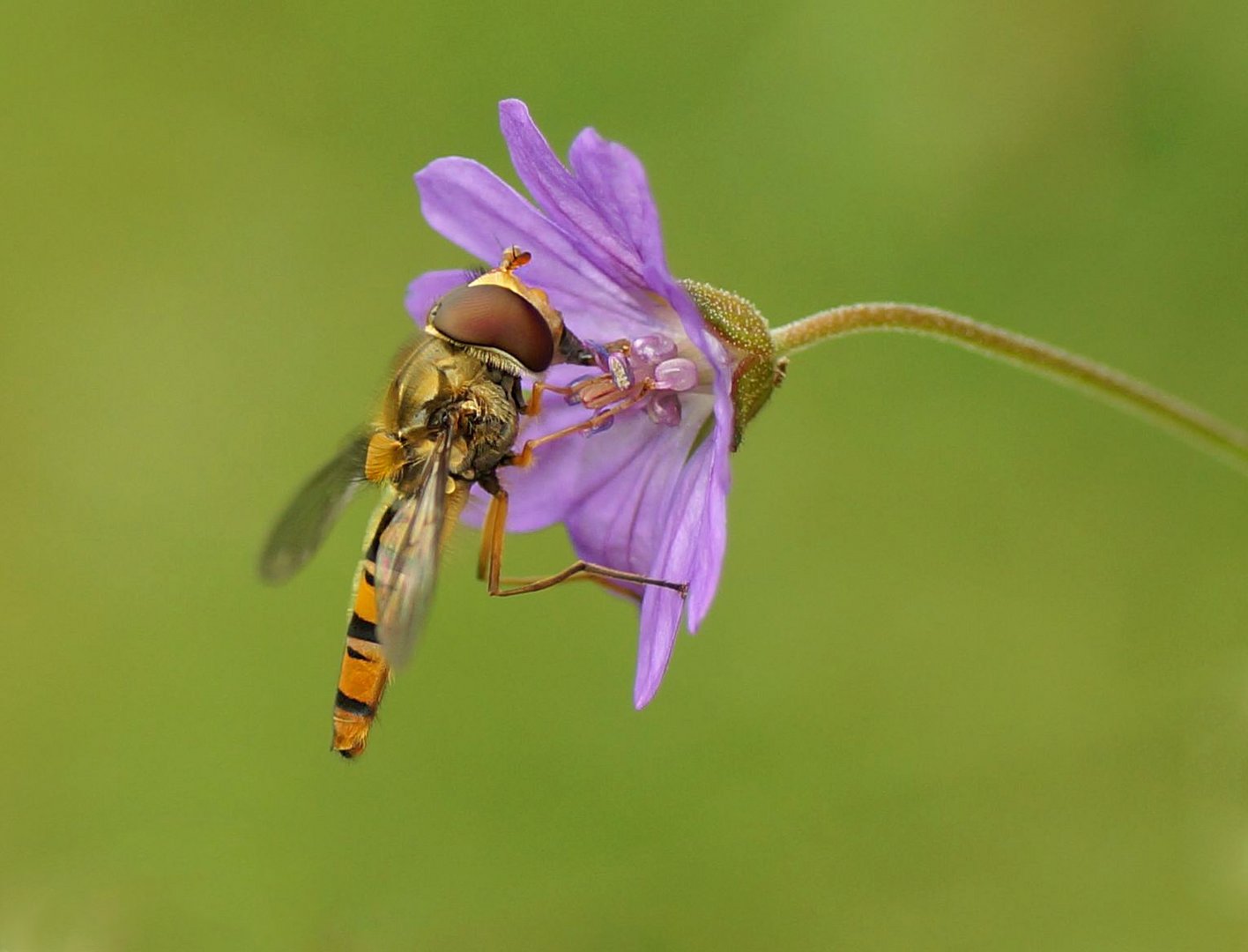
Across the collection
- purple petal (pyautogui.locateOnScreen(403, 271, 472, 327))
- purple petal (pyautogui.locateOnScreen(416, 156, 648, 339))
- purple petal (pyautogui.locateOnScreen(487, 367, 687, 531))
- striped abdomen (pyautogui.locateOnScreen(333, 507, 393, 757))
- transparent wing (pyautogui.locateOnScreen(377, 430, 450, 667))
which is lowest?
striped abdomen (pyautogui.locateOnScreen(333, 507, 393, 757))

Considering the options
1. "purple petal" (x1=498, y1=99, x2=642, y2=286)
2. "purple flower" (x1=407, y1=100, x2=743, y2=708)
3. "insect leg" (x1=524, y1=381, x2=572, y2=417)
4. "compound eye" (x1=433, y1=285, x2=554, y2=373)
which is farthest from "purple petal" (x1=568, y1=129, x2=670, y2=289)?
"insect leg" (x1=524, y1=381, x2=572, y2=417)

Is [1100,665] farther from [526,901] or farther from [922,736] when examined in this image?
[526,901]

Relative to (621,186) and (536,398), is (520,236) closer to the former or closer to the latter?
(536,398)

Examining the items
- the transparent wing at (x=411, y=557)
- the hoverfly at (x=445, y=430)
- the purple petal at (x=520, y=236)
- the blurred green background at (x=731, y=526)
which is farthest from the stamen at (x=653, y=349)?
the blurred green background at (x=731, y=526)

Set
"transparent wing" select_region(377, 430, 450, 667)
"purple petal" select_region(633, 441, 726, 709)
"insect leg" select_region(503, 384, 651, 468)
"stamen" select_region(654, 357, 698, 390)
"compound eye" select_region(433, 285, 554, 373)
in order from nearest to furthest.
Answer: "transparent wing" select_region(377, 430, 450, 667) → "purple petal" select_region(633, 441, 726, 709) → "compound eye" select_region(433, 285, 554, 373) → "insect leg" select_region(503, 384, 651, 468) → "stamen" select_region(654, 357, 698, 390)

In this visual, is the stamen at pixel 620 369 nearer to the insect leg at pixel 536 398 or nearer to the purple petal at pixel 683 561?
the insect leg at pixel 536 398

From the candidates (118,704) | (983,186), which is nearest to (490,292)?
(983,186)

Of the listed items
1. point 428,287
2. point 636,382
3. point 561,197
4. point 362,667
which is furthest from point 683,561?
point 428,287

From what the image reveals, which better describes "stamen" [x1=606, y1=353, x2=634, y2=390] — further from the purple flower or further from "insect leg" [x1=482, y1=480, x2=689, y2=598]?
"insect leg" [x1=482, y1=480, x2=689, y2=598]
